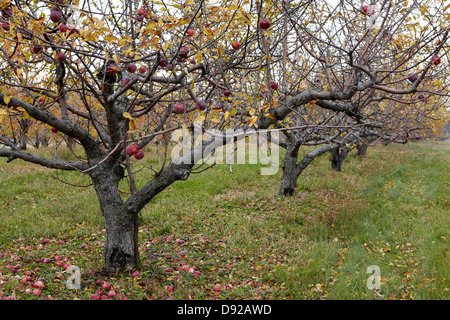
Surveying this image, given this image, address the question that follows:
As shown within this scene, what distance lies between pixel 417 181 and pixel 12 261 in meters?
12.7

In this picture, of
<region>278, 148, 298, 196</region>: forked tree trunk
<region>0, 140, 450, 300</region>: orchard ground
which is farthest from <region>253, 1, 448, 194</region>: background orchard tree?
<region>0, 140, 450, 300</region>: orchard ground

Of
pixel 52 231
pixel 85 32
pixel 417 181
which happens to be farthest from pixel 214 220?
pixel 417 181

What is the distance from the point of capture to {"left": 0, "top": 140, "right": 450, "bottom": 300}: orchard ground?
4113 mm

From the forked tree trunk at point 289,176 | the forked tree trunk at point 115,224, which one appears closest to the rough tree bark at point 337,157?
the forked tree trunk at point 289,176

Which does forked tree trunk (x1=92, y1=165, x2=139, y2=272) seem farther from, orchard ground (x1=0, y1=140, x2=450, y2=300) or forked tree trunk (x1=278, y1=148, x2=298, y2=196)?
forked tree trunk (x1=278, y1=148, x2=298, y2=196)

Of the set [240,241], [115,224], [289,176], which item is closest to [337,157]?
[289,176]

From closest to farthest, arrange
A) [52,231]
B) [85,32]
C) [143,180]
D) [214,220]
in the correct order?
[85,32]
[52,231]
[214,220]
[143,180]

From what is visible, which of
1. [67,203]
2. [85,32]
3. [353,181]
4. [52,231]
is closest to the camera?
[85,32]

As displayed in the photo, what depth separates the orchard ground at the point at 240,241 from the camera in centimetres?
411
